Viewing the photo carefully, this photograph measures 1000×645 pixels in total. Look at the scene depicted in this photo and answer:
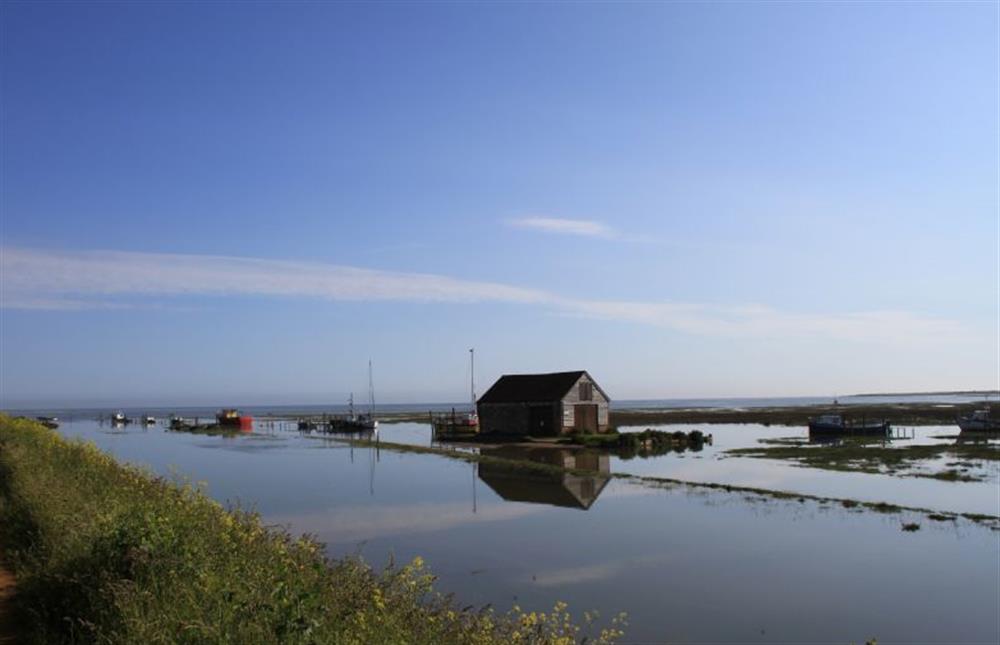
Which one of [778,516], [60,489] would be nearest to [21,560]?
[60,489]

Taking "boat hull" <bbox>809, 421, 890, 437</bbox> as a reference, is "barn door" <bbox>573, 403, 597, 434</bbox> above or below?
above

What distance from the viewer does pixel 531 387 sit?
64062 millimetres

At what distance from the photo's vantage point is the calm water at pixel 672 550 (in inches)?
576

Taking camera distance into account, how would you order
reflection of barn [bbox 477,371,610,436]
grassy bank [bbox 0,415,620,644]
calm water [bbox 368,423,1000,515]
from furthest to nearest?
reflection of barn [bbox 477,371,610,436] → calm water [bbox 368,423,1000,515] → grassy bank [bbox 0,415,620,644]

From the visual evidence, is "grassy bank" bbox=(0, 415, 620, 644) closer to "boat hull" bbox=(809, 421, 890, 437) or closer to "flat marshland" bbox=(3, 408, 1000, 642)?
"flat marshland" bbox=(3, 408, 1000, 642)

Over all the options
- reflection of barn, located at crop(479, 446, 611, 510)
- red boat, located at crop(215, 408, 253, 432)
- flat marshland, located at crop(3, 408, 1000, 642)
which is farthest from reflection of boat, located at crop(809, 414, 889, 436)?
red boat, located at crop(215, 408, 253, 432)

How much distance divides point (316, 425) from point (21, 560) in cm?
8887

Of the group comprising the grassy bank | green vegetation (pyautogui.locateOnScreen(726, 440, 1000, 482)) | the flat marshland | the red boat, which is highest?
the grassy bank

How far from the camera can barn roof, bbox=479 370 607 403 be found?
202 ft

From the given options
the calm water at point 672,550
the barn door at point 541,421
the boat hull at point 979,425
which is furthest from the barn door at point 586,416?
the boat hull at point 979,425

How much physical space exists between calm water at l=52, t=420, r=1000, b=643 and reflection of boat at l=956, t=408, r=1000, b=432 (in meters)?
40.5

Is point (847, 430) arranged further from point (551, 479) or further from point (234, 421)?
point (234, 421)

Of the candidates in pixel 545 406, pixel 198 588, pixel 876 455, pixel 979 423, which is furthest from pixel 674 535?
pixel 979 423

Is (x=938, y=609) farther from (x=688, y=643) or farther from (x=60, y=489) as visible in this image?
(x=60, y=489)
